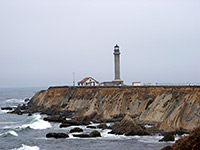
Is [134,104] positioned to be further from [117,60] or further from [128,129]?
[117,60]

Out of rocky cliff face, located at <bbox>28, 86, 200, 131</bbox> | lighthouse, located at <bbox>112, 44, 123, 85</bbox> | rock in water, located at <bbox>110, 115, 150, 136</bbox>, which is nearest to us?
rock in water, located at <bbox>110, 115, 150, 136</bbox>

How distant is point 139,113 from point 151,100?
10.8 ft

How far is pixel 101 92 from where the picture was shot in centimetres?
7219

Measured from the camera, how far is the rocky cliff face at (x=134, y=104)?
45.0 meters

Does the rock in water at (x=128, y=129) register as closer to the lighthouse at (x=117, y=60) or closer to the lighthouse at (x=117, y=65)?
the lighthouse at (x=117, y=65)

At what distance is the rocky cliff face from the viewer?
148 ft

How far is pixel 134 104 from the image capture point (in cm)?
6109

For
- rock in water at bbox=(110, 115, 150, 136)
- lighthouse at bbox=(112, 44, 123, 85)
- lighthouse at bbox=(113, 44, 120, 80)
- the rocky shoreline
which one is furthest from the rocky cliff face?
lighthouse at bbox=(113, 44, 120, 80)

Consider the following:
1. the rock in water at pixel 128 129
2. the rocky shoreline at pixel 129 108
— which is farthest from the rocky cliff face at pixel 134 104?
the rock in water at pixel 128 129

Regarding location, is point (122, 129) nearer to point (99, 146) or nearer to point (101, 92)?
point (99, 146)

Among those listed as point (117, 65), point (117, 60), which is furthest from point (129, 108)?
point (117, 60)

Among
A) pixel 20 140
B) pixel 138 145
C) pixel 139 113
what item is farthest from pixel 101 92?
pixel 138 145

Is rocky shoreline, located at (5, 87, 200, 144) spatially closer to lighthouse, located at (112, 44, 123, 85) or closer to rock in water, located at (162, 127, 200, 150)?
lighthouse, located at (112, 44, 123, 85)

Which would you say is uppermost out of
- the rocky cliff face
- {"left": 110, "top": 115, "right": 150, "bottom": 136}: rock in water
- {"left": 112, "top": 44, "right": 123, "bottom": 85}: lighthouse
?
Answer: {"left": 112, "top": 44, "right": 123, "bottom": 85}: lighthouse
